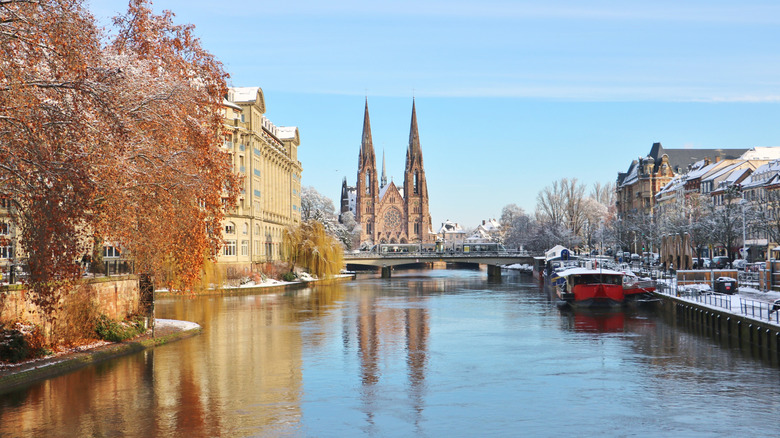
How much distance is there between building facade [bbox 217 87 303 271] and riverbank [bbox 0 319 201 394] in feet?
106

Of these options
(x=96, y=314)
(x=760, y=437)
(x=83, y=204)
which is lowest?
(x=760, y=437)

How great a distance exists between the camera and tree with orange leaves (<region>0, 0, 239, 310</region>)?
59.4ft

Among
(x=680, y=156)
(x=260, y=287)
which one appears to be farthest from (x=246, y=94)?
(x=680, y=156)

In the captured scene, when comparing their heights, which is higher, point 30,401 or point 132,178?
point 132,178

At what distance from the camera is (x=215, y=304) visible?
187 ft

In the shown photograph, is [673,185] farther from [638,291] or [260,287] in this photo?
[260,287]

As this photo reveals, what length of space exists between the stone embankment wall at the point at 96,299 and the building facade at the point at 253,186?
32.2 metres

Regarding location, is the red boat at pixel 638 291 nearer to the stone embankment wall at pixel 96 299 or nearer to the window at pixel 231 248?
the window at pixel 231 248

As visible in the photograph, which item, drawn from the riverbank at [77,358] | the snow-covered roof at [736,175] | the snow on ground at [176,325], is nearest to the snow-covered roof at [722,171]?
the snow-covered roof at [736,175]

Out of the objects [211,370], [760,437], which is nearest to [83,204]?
[211,370]

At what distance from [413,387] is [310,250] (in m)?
65.8

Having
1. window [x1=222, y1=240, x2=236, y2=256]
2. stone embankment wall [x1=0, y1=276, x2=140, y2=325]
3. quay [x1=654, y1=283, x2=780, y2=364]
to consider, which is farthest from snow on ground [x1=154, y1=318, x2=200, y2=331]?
window [x1=222, y1=240, x2=236, y2=256]

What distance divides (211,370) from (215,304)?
30.2 m

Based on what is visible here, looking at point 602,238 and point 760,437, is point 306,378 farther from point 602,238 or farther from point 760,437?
point 602,238
